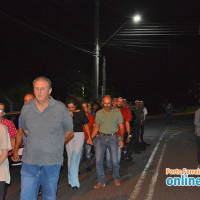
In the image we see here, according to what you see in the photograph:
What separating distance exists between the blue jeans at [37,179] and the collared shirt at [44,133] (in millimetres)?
82

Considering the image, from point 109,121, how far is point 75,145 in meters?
0.84

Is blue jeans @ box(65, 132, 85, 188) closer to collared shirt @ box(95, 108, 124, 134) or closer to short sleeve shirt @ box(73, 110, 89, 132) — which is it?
short sleeve shirt @ box(73, 110, 89, 132)

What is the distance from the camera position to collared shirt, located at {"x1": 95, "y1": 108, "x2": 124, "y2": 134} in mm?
7926

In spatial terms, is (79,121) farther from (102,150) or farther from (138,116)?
(138,116)

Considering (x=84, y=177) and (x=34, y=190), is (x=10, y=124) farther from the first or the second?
(x=84, y=177)

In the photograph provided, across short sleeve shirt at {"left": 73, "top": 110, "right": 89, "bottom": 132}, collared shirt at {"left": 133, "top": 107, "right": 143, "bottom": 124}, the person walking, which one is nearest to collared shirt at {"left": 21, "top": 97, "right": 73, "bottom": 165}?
the person walking

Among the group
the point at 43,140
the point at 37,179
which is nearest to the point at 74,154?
the point at 37,179

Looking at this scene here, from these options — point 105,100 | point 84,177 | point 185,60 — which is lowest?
point 84,177

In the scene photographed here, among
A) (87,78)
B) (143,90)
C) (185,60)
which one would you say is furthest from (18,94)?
(185,60)

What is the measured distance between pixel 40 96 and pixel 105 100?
3.43 metres

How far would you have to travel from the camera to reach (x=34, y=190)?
4762mm

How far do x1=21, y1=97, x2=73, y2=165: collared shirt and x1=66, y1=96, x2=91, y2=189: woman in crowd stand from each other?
288 cm

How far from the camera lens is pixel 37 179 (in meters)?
4.78

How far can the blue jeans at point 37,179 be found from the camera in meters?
4.71
